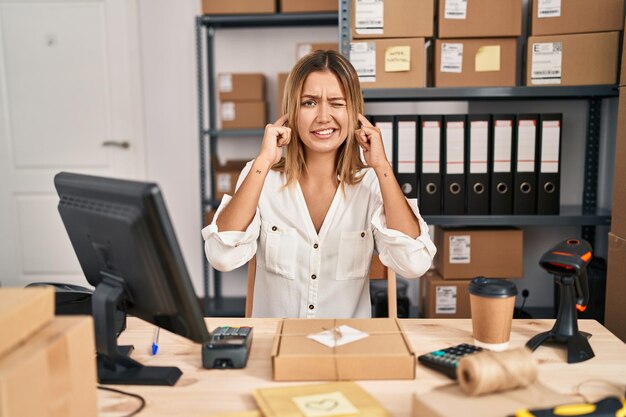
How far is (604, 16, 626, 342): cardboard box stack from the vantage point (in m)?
1.55

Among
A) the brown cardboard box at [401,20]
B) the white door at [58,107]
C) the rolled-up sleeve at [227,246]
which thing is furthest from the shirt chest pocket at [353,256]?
the white door at [58,107]

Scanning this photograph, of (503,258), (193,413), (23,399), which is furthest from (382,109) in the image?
(23,399)

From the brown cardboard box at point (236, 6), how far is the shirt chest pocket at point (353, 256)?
5.31 ft

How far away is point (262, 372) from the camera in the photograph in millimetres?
917

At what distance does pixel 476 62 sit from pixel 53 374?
6.14 ft

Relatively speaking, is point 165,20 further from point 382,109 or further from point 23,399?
point 23,399

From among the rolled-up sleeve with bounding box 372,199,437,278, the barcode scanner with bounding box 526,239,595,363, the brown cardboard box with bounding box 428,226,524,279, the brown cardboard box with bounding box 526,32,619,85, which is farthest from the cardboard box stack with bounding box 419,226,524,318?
the barcode scanner with bounding box 526,239,595,363

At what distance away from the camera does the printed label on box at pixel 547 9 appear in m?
2.01

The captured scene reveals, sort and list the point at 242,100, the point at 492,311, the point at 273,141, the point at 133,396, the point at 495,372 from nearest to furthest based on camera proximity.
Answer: the point at 495,372 < the point at 133,396 < the point at 492,311 < the point at 273,141 < the point at 242,100

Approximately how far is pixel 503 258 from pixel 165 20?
89.7 inches

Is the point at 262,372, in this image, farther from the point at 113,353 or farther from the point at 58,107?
the point at 58,107

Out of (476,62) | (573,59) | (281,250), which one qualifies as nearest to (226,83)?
(476,62)

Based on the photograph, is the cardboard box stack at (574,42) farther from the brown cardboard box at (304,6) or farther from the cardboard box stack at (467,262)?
the brown cardboard box at (304,6)

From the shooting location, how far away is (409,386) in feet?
2.81
